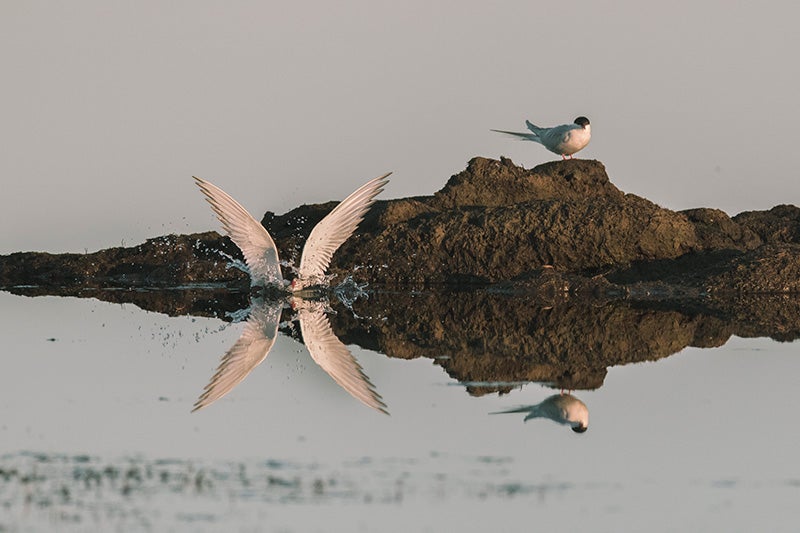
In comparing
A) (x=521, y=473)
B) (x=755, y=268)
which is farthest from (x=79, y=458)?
(x=755, y=268)

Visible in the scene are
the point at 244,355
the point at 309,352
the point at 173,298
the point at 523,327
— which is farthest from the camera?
the point at 173,298

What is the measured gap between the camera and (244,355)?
10.6 meters

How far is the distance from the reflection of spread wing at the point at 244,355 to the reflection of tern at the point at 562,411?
2.04 m

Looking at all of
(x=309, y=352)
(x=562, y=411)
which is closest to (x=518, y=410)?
(x=562, y=411)

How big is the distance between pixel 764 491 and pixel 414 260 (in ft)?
39.9

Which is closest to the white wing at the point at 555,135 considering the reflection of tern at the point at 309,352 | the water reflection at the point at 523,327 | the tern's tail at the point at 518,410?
the water reflection at the point at 523,327

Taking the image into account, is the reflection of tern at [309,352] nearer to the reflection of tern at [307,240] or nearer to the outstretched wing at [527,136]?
the reflection of tern at [307,240]

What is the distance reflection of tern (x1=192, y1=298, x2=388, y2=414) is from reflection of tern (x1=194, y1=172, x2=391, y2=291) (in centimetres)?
119

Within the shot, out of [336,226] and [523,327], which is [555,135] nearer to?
[336,226]

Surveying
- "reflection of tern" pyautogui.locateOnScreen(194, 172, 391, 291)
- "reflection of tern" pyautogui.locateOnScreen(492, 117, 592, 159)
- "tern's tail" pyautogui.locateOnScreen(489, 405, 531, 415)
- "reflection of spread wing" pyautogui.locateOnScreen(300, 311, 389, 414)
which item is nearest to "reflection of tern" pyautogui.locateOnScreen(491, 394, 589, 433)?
"tern's tail" pyautogui.locateOnScreen(489, 405, 531, 415)

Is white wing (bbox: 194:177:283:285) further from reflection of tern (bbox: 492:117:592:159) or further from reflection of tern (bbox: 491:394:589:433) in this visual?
reflection of tern (bbox: 491:394:589:433)

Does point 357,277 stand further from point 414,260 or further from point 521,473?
point 521,473

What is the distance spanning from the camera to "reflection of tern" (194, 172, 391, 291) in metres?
15.4

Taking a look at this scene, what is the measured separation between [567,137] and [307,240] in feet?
15.4
